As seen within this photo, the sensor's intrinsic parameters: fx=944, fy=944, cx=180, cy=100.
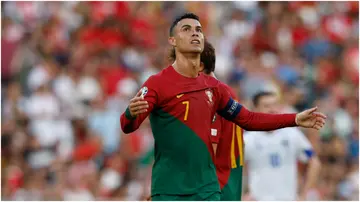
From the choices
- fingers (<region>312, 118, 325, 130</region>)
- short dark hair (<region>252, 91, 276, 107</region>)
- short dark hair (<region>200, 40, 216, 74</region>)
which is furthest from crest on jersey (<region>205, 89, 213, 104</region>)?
short dark hair (<region>252, 91, 276, 107</region>)

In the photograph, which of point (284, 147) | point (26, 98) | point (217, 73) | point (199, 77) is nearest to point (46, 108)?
point (26, 98)

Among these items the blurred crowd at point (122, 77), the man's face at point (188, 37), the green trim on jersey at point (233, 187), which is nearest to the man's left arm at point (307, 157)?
the green trim on jersey at point (233, 187)

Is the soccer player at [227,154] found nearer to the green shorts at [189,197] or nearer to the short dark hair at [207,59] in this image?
the short dark hair at [207,59]

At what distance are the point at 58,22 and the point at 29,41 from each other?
82 centimetres

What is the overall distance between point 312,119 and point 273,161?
3.00m

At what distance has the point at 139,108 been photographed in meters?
6.90

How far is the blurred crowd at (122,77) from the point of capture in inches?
594

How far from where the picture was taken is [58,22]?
58.4 ft

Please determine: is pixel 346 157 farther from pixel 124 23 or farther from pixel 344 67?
pixel 124 23

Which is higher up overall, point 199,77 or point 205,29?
point 205,29

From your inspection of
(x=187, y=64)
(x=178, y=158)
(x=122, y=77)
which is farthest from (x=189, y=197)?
(x=122, y=77)

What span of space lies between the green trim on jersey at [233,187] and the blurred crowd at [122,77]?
15.1ft

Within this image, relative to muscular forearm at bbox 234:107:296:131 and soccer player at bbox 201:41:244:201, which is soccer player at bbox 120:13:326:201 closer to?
muscular forearm at bbox 234:107:296:131

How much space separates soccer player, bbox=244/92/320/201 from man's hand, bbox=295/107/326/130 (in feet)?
9.35
